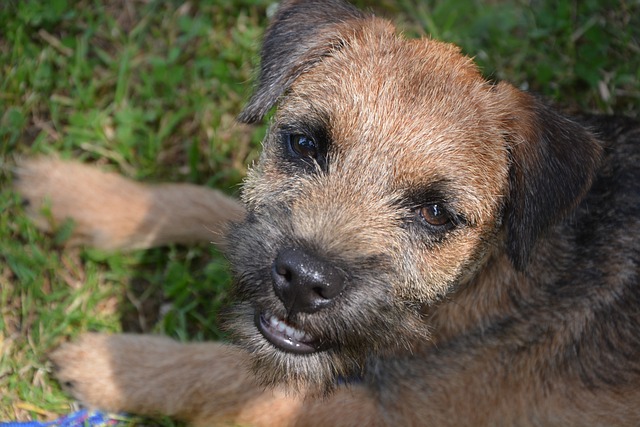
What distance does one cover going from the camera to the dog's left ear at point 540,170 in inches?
127

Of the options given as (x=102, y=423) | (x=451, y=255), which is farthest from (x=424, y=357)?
(x=102, y=423)

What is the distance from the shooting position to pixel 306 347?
3082 millimetres

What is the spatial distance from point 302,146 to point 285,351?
850 millimetres

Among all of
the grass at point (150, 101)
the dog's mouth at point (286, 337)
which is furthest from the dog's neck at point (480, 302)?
the grass at point (150, 101)

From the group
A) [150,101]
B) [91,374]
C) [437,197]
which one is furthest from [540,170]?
[150,101]

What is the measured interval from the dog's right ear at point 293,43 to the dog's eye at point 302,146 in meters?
0.21

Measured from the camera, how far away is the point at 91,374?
4.05m

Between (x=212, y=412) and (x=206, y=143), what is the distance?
1.81 meters

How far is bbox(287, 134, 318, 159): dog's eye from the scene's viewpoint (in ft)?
10.8

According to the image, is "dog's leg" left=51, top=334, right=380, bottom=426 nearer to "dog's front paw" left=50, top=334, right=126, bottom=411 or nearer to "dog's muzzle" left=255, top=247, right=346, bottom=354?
"dog's front paw" left=50, top=334, right=126, bottom=411

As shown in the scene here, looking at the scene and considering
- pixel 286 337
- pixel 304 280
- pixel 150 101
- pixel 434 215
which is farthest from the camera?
pixel 150 101

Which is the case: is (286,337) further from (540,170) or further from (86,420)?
(86,420)

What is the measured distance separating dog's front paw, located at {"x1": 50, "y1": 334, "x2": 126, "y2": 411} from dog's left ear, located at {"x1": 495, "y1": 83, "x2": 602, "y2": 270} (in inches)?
82.9

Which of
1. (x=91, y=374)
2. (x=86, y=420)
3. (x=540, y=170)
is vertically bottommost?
(x=86, y=420)
